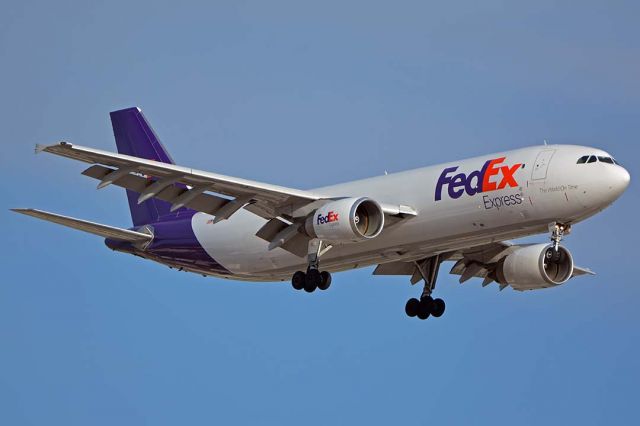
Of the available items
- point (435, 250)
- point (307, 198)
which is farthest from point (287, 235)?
point (435, 250)

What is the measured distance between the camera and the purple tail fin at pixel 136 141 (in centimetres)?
6109

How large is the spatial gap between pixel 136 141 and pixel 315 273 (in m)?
13.0

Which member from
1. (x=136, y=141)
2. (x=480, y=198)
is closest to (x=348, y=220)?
(x=480, y=198)

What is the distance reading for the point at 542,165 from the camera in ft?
162

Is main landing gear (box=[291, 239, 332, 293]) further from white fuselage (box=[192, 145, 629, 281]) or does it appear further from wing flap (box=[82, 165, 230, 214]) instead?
wing flap (box=[82, 165, 230, 214])

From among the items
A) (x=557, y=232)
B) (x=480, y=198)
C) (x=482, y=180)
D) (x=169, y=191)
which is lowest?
(x=169, y=191)

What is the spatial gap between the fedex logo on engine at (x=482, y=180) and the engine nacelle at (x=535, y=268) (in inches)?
226

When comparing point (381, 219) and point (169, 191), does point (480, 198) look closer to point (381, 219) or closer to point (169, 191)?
point (381, 219)

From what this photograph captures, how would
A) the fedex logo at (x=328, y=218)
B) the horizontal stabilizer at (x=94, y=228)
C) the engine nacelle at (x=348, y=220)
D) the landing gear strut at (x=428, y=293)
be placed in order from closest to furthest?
the engine nacelle at (x=348, y=220)
the fedex logo at (x=328, y=218)
the horizontal stabilizer at (x=94, y=228)
the landing gear strut at (x=428, y=293)

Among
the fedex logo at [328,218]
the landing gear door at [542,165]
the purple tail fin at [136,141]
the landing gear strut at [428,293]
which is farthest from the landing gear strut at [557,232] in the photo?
the purple tail fin at [136,141]

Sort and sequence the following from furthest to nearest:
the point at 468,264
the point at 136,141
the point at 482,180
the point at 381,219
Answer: the point at 136,141 → the point at 468,264 → the point at 381,219 → the point at 482,180

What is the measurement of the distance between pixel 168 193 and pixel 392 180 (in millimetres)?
7792

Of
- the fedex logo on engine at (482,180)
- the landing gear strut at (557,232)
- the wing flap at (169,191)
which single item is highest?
the fedex logo on engine at (482,180)

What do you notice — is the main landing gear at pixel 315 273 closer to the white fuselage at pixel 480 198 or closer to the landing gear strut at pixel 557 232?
the white fuselage at pixel 480 198
